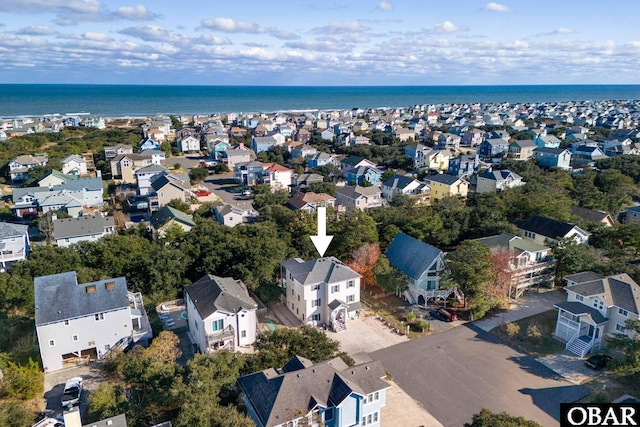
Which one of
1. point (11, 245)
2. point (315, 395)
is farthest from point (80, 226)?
point (315, 395)

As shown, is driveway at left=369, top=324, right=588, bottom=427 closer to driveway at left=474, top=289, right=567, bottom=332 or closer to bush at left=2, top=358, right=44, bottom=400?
driveway at left=474, top=289, right=567, bottom=332

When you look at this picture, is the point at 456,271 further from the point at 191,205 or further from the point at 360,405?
the point at 191,205

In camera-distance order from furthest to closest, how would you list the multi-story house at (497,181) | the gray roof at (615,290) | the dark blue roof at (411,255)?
1. the multi-story house at (497,181)
2. the dark blue roof at (411,255)
3. the gray roof at (615,290)

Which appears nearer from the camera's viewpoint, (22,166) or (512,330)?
(512,330)

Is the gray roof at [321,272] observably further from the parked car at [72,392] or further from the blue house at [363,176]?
the blue house at [363,176]

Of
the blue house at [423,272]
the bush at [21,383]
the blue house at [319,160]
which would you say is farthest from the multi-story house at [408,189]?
the bush at [21,383]

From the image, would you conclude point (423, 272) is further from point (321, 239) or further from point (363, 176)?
point (363, 176)
